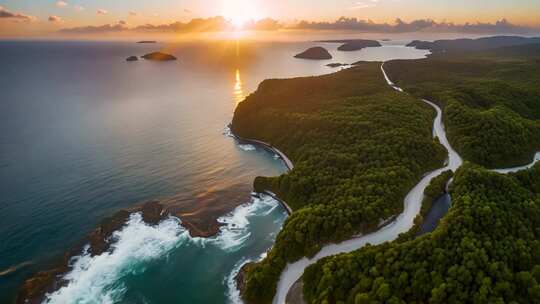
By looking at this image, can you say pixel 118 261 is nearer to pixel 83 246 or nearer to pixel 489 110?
pixel 83 246

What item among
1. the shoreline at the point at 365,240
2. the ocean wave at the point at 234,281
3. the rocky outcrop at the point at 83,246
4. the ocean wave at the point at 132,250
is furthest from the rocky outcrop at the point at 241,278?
the rocky outcrop at the point at 83,246

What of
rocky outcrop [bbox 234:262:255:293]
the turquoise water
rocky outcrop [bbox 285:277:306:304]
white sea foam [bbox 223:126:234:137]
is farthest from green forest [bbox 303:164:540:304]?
white sea foam [bbox 223:126:234:137]

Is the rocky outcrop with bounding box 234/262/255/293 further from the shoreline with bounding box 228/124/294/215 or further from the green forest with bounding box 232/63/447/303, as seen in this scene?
the shoreline with bounding box 228/124/294/215

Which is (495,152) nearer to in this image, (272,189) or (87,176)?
(272,189)

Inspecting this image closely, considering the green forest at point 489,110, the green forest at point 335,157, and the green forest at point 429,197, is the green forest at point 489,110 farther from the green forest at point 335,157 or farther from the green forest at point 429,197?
the green forest at point 429,197

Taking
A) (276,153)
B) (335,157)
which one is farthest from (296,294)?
(276,153)

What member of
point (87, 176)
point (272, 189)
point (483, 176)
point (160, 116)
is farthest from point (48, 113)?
point (483, 176)

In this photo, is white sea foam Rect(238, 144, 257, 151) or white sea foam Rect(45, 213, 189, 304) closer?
white sea foam Rect(45, 213, 189, 304)
